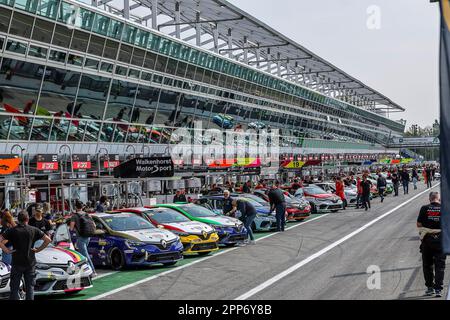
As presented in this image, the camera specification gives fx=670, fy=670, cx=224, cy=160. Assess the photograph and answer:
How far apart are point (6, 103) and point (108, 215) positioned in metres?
13.9

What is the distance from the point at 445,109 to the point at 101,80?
29.3 m

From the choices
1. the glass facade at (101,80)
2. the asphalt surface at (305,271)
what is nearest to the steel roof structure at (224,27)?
the glass facade at (101,80)

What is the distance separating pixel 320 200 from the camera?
3094 cm

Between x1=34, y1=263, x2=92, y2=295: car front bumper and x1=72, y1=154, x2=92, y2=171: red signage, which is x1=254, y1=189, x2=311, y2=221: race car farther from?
x1=34, y1=263, x2=92, y2=295: car front bumper

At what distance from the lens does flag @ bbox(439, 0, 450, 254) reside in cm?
557

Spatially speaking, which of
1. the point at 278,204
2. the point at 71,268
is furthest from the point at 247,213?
the point at 71,268

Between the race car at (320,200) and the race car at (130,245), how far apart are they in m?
16.3

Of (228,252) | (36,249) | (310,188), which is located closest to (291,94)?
(310,188)

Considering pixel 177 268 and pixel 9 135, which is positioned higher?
pixel 9 135

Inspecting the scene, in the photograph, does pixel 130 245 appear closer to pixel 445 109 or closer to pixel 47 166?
pixel 445 109

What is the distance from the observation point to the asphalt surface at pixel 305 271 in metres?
11.0

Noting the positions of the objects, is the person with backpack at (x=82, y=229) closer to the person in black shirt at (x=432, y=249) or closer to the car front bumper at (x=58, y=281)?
the car front bumper at (x=58, y=281)

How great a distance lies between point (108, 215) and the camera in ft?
51.9
